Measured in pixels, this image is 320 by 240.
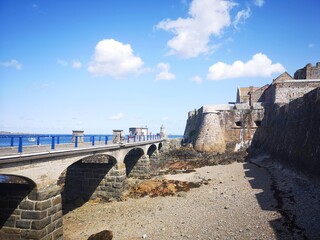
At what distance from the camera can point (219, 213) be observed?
44.7 ft

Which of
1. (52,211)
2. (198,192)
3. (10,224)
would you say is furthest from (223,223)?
(10,224)

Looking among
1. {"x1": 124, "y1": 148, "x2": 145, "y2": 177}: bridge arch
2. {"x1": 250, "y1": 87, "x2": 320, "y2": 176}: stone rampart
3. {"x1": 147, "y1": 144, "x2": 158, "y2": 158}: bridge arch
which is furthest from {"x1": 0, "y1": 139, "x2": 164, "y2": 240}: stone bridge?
{"x1": 147, "y1": 144, "x2": 158, "y2": 158}: bridge arch

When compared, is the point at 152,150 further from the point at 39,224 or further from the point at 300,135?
the point at 39,224

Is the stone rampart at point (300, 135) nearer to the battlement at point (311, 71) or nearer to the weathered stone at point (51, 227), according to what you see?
the battlement at point (311, 71)

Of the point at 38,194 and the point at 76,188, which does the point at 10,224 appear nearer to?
the point at 38,194

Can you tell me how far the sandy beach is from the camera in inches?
436

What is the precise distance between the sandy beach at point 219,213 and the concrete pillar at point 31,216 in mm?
2474

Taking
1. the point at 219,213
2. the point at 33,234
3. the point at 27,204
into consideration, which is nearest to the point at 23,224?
the point at 33,234

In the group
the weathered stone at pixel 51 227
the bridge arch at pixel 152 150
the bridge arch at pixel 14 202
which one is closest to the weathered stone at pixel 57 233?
the weathered stone at pixel 51 227

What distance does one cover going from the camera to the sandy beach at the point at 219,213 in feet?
36.3

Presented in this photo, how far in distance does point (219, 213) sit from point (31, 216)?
9559mm

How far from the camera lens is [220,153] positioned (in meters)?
36.2

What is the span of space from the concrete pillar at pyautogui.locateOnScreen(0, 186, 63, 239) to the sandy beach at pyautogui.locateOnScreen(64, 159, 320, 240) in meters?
2.47

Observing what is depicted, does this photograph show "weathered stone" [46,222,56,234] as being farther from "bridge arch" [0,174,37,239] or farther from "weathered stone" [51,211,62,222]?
"bridge arch" [0,174,37,239]
